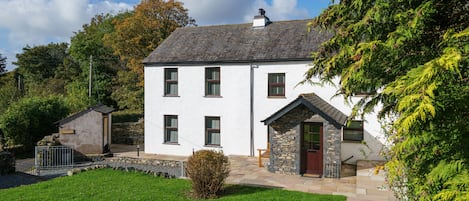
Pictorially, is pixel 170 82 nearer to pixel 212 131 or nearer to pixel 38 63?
pixel 212 131

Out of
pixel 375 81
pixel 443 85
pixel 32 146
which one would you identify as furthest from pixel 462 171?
pixel 32 146

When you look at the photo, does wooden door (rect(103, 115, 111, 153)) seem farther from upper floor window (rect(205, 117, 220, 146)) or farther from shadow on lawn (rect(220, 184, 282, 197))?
shadow on lawn (rect(220, 184, 282, 197))

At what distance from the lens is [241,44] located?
69.3ft

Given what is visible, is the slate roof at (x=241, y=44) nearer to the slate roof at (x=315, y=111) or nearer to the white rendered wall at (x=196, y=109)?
the white rendered wall at (x=196, y=109)

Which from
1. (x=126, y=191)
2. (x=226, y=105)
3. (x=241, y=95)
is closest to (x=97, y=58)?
(x=226, y=105)

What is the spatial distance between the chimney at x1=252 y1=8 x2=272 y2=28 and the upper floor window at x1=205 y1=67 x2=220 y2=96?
443cm

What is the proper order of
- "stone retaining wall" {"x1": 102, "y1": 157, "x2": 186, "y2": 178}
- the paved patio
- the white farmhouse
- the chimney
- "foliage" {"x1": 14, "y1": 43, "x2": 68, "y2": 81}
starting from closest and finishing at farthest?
the paved patio
"stone retaining wall" {"x1": 102, "y1": 157, "x2": 186, "y2": 178}
the white farmhouse
the chimney
"foliage" {"x1": 14, "y1": 43, "x2": 68, "y2": 81}

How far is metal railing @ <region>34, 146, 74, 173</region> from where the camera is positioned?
18.0 meters

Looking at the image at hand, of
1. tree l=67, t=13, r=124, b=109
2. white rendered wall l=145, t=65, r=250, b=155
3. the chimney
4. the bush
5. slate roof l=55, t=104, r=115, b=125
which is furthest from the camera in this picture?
tree l=67, t=13, r=124, b=109

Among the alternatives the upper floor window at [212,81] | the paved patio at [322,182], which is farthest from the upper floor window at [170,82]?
the paved patio at [322,182]

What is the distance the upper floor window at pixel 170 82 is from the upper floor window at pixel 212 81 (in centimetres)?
218

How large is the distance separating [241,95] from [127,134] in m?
11.5

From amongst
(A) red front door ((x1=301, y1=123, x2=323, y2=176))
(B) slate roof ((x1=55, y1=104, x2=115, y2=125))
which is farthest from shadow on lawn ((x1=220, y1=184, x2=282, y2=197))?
(B) slate roof ((x1=55, y1=104, x2=115, y2=125))

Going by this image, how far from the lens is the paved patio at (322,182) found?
11.9 m
